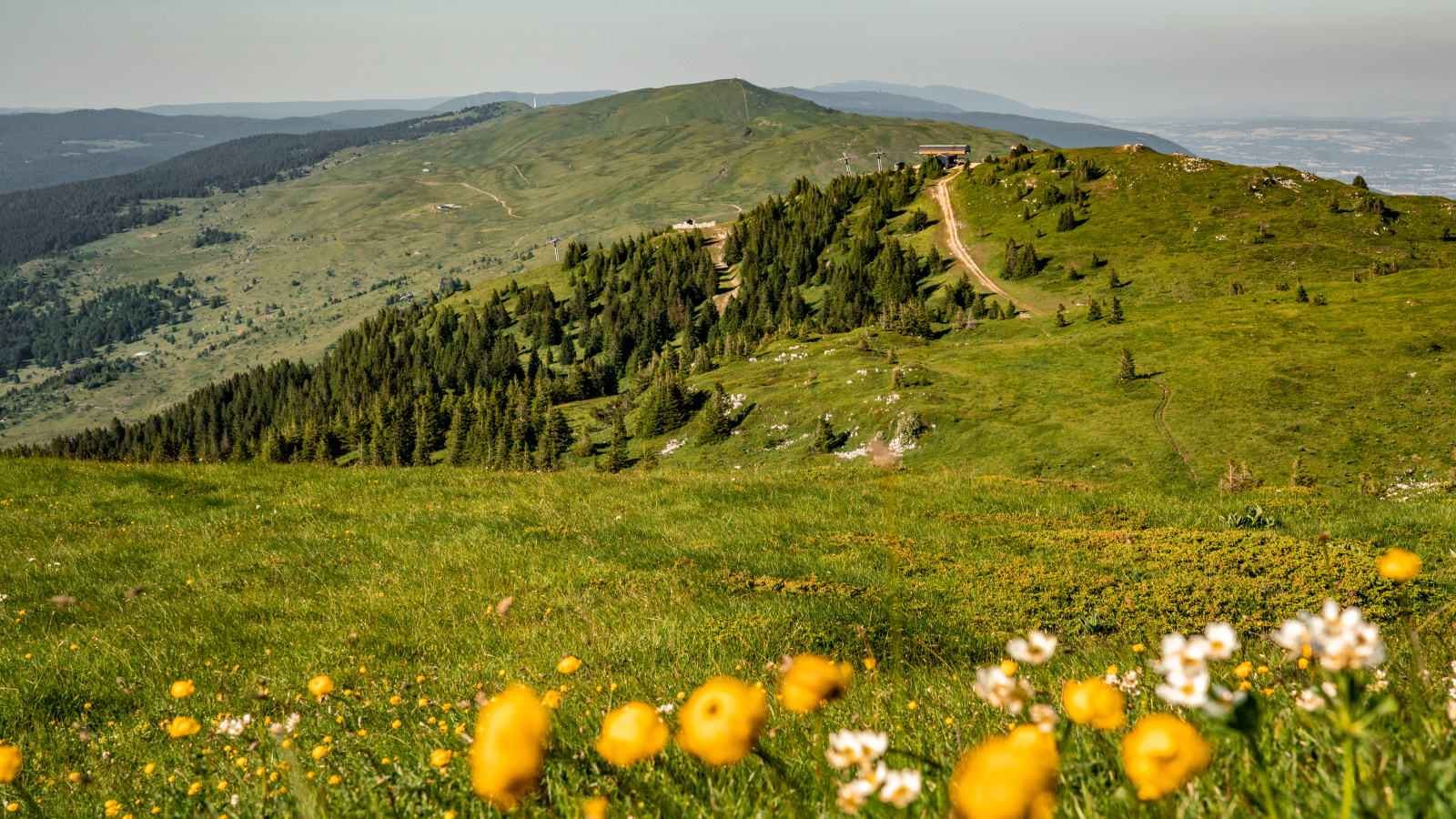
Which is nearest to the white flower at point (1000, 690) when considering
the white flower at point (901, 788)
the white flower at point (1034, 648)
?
the white flower at point (1034, 648)

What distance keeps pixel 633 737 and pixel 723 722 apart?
0.85ft

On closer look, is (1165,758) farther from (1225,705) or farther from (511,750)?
(511,750)

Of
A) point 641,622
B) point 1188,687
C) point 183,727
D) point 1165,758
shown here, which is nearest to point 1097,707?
point 1188,687

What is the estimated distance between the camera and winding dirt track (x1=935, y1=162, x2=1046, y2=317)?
99000mm

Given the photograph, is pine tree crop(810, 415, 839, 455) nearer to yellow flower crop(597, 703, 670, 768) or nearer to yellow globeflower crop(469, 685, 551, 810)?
yellow flower crop(597, 703, 670, 768)

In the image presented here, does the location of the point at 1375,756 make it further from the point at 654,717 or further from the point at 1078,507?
the point at 1078,507

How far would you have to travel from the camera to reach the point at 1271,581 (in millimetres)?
10180

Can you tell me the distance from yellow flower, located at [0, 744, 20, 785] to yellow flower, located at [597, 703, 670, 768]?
215cm

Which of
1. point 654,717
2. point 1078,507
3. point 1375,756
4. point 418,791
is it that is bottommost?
point 1078,507

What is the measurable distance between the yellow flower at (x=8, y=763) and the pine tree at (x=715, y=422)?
6656 centimetres

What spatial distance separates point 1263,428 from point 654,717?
53945 mm

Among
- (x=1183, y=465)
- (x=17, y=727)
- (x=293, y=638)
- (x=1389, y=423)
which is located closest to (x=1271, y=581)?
(x=293, y=638)

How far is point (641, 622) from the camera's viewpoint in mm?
8094

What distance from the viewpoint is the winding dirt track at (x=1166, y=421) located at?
4146cm
